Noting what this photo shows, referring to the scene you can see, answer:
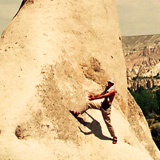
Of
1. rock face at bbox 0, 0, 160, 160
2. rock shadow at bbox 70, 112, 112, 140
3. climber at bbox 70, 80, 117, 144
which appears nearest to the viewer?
rock face at bbox 0, 0, 160, 160

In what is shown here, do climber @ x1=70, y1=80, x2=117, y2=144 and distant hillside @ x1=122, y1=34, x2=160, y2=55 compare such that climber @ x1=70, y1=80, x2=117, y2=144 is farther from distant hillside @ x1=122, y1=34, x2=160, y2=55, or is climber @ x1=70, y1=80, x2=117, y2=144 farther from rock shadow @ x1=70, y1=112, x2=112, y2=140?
distant hillside @ x1=122, y1=34, x2=160, y2=55

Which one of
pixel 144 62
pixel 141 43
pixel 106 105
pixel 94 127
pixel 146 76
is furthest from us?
pixel 141 43

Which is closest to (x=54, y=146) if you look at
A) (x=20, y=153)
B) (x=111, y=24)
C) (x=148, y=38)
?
(x=20, y=153)

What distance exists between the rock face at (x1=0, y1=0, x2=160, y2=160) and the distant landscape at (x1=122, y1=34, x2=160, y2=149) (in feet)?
62.8

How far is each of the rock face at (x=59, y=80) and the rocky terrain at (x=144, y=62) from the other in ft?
257

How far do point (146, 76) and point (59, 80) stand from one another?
112360 millimetres

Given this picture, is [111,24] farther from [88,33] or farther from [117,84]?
[117,84]

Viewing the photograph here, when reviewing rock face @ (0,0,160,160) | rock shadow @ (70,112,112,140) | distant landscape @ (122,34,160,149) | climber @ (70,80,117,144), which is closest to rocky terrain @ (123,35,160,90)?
distant landscape @ (122,34,160,149)

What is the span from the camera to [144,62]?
153 meters

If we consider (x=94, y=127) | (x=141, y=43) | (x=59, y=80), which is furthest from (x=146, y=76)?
(x=59, y=80)

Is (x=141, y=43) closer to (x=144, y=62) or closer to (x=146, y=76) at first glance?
(x=144, y=62)

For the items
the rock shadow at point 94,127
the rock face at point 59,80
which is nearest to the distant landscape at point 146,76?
the rock face at point 59,80

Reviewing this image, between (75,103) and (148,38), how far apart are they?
196 metres

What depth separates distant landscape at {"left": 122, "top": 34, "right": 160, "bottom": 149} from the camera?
45062 mm
